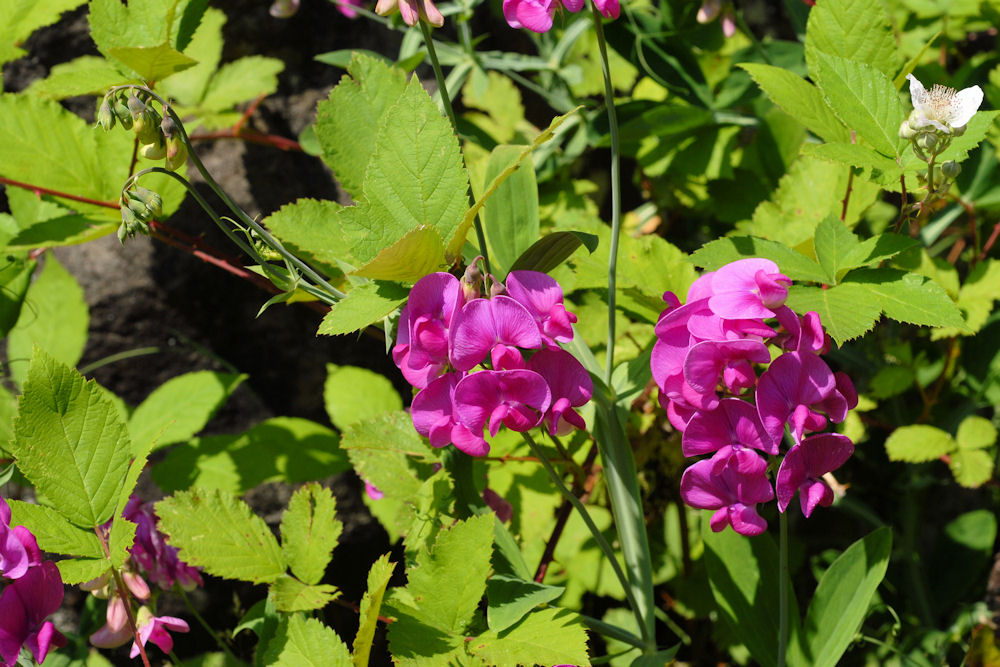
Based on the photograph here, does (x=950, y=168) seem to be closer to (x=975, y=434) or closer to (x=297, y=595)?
(x=975, y=434)

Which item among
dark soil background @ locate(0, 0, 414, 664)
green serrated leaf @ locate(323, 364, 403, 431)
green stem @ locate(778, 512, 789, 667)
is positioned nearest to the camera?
green stem @ locate(778, 512, 789, 667)

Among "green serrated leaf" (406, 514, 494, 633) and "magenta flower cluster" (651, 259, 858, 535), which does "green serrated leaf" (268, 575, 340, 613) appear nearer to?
"green serrated leaf" (406, 514, 494, 633)

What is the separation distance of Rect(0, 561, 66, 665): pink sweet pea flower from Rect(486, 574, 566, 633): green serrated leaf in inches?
21.2

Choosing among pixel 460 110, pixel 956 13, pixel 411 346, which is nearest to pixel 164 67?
pixel 411 346

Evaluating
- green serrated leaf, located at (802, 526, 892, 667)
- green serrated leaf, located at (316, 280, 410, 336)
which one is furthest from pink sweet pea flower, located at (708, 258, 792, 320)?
green serrated leaf, located at (802, 526, 892, 667)

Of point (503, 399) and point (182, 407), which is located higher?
point (503, 399)

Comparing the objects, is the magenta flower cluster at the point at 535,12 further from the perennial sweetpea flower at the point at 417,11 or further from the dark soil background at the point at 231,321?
the dark soil background at the point at 231,321

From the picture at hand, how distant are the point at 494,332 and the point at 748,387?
0.94 ft

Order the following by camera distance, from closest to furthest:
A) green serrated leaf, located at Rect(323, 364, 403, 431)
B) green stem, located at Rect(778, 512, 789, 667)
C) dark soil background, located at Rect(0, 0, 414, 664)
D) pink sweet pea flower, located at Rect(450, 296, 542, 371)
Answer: pink sweet pea flower, located at Rect(450, 296, 542, 371) → green stem, located at Rect(778, 512, 789, 667) → green serrated leaf, located at Rect(323, 364, 403, 431) → dark soil background, located at Rect(0, 0, 414, 664)

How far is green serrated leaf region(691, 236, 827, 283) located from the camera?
942mm

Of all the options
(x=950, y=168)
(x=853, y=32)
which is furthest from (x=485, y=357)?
(x=853, y=32)

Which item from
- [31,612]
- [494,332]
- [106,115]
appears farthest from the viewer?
[31,612]

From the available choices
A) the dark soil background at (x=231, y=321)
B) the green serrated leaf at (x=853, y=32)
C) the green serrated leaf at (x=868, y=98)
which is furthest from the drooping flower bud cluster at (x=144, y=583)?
the green serrated leaf at (x=853, y=32)

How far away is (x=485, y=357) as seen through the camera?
0.82 m
